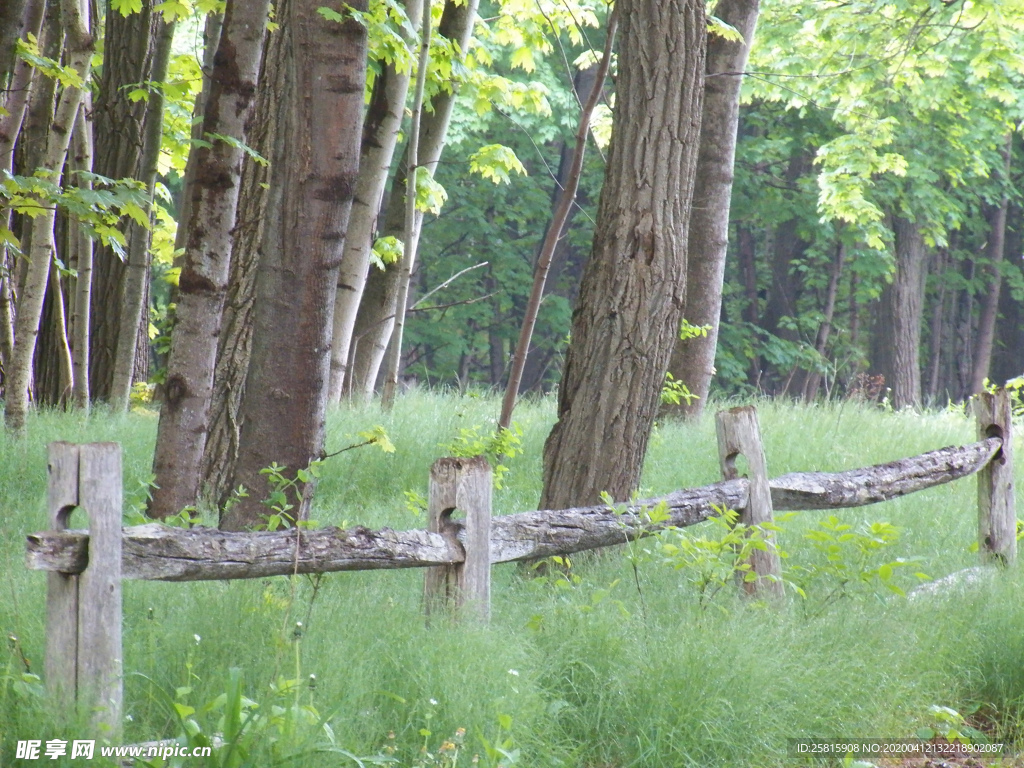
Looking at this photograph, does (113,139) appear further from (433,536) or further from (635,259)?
(433,536)

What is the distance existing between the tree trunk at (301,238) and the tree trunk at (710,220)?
5796mm

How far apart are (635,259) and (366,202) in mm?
4123

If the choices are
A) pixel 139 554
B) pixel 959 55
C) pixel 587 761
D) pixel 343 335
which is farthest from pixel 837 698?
A: pixel 959 55

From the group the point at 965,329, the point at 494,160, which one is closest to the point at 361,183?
the point at 494,160

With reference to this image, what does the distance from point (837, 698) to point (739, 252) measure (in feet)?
78.7

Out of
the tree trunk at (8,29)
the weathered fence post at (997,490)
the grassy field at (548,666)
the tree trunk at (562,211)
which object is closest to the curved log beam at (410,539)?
the grassy field at (548,666)

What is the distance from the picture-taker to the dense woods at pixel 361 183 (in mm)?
4398

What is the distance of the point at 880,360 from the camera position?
20.7 meters

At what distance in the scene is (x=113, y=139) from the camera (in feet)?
30.3

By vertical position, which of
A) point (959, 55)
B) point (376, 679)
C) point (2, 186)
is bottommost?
point (376, 679)

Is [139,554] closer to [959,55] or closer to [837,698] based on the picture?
[837,698]

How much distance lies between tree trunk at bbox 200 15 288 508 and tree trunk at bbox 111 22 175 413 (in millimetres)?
638

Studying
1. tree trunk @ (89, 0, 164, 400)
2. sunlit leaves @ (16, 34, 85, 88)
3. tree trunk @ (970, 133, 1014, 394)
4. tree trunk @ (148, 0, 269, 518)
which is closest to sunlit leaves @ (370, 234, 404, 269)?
tree trunk @ (89, 0, 164, 400)

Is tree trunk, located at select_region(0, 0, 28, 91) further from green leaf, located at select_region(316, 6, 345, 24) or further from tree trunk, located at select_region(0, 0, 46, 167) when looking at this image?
green leaf, located at select_region(316, 6, 345, 24)
